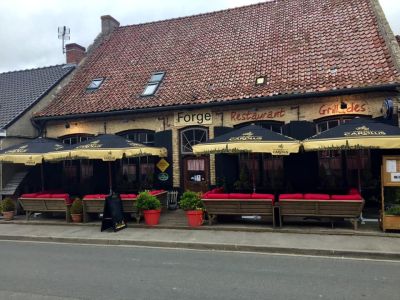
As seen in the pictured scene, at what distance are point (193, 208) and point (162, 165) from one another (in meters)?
4.00

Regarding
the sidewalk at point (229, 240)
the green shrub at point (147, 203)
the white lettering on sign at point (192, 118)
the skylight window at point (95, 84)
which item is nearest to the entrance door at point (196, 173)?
the white lettering on sign at point (192, 118)

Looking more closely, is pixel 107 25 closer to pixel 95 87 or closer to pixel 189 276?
pixel 95 87

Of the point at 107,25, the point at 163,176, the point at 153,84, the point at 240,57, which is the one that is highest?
the point at 107,25

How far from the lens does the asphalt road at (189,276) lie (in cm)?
588

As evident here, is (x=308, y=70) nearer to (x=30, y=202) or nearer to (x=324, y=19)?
(x=324, y=19)

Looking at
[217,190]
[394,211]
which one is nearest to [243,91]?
[217,190]

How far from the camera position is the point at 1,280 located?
6879 millimetres

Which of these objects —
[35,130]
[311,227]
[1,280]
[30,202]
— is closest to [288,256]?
[311,227]

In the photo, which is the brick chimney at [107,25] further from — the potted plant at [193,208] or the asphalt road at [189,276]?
the asphalt road at [189,276]

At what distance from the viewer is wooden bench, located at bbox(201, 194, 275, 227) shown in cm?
1082

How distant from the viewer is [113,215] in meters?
11.4

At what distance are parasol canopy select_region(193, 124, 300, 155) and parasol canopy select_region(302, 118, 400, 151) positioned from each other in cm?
54

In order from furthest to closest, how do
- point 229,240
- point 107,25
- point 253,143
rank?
1. point 107,25
2. point 253,143
3. point 229,240

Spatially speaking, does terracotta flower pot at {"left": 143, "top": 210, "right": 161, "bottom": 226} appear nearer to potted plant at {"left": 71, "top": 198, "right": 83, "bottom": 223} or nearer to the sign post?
potted plant at {"left": 71, "top": 198, "right": 83, "bottom": 223}
